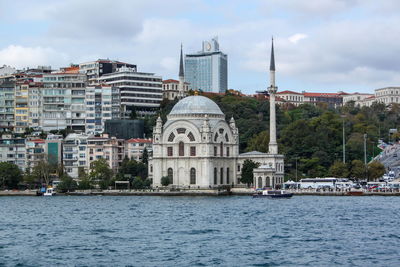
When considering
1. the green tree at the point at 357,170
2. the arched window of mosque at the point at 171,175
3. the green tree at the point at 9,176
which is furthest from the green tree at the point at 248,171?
the green tree at the point at 9,176

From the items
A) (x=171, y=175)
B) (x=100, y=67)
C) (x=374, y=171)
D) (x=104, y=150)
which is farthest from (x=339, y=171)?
(x=100, y=67)

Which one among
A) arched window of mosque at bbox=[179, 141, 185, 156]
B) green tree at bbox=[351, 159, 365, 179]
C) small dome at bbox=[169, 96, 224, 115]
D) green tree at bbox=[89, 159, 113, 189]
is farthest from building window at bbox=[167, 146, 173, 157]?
green tree at bbox=[351, 159, 365, 179]

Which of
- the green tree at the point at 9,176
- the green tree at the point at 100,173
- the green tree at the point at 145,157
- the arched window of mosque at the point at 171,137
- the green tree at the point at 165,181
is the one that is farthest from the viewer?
the green tree at the point at 145,157

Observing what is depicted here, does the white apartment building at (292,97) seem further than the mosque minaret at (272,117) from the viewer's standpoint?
Yes

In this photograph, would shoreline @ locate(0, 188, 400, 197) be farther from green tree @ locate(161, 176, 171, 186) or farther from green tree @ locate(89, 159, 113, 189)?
green tree @ locate(89, 159, 113, 189)

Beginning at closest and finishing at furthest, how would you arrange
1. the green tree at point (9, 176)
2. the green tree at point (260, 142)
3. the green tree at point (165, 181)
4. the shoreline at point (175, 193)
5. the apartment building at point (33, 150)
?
the shoreline at point (175, 193) < the green tree at point (165, 181) < the green tree at point (9, 176) < the green tree at point (260, 142) < the apartment building at point (33, 150)

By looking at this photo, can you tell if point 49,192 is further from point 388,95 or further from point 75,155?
point 388,95

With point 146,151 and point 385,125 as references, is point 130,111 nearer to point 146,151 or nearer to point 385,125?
point 146,151

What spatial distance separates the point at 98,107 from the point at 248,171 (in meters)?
34.8

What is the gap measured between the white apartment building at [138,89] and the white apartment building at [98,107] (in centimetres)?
520

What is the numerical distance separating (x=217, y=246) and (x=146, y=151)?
64032 mm

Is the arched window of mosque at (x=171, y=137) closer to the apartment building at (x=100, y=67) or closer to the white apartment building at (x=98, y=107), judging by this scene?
the white apartment building at (x=98, y=107)

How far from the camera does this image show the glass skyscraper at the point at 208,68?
615 ft

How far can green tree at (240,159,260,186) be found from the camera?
90000 mm
